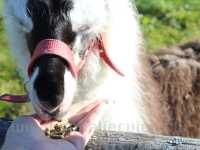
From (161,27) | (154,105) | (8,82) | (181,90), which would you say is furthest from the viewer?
(161,27)

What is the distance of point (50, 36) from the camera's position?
6.58 ft

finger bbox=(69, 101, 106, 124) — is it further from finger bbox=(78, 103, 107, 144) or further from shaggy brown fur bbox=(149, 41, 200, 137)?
shaggy brown fur bbox=(149, 41, 200, 137)

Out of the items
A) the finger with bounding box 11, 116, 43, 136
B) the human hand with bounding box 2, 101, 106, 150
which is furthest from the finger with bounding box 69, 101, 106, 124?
the finger with bounding box 11, 116, 43, 136

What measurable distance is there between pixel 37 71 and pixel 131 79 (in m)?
0.59

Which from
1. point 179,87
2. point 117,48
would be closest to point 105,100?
point 117,48

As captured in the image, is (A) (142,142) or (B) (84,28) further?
(B) (84,28)

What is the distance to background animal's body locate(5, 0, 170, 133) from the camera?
201cm

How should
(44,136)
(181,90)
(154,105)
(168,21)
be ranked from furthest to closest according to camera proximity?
(168,21) → (181,90) → (154,105) → (44,136)

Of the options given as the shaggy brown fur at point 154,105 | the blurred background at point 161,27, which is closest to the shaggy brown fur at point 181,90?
the shaggy brown fur at point 154,105

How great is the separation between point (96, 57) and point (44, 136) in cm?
39

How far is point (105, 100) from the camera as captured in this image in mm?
2289

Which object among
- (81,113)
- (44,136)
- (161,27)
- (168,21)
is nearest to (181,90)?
(81,113)

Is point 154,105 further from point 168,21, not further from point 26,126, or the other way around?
point 168,21

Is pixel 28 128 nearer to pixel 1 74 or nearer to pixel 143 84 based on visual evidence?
pixel 143 84
